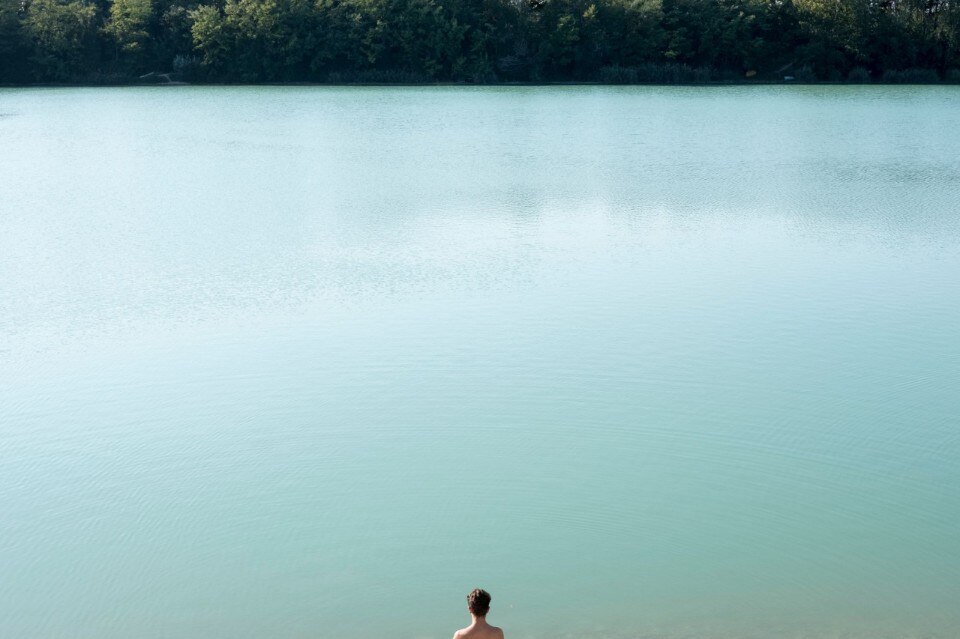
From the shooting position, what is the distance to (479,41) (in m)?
48.5

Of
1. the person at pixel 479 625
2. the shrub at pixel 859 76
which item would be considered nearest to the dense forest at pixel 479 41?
the shrub at pixel 859 76

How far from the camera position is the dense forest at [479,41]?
47.8m

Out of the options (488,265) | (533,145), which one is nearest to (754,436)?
(488,265)

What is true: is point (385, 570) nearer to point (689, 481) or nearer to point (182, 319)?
point (689, 481)

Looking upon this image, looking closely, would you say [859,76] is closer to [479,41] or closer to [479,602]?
[479,41]

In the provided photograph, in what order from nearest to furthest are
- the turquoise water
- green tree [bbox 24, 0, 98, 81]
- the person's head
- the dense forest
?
the person's head < the turquoise water < the dense forest < green tree [bbox 24, 0, 98, 81]

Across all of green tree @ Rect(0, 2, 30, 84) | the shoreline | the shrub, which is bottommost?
the shoreline

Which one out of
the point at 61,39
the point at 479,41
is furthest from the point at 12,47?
the point at 479,41

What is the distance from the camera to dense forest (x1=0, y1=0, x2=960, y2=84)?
157 ft

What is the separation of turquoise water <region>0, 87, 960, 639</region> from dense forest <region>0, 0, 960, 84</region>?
1315 inches

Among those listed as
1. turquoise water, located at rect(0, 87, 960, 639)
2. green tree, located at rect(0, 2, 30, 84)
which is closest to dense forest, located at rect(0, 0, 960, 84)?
green tree, located at rect(0, 2, 30, 84)

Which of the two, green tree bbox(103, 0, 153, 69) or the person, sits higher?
green tree bbox(103, 0, 153, 69)

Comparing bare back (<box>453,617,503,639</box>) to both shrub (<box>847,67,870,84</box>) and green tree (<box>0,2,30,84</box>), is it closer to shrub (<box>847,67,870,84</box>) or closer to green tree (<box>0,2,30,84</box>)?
shrub (<box>847,67,870,84</box>)

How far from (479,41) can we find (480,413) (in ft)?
141
